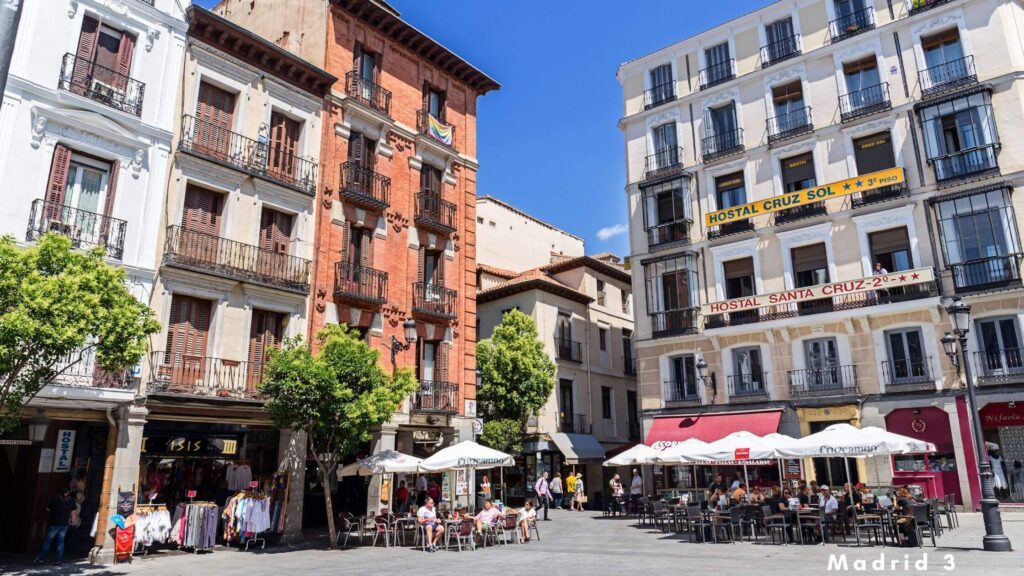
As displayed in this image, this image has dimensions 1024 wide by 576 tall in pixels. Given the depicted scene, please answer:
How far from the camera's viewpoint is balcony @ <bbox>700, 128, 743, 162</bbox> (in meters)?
29.8

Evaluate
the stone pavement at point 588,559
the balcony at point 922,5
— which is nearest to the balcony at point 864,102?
the balcony at point 922,5

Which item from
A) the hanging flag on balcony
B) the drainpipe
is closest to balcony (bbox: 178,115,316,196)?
the hanging flag on balcony

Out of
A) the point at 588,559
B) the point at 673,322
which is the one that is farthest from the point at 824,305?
the point at 588,559

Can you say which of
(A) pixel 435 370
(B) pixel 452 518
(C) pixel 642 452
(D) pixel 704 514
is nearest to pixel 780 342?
(C) pixel 642 452

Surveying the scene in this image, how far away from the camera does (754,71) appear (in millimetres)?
29922

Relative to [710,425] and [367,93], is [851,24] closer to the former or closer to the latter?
[710,425]

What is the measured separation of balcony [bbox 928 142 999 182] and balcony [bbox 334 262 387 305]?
20363 mm

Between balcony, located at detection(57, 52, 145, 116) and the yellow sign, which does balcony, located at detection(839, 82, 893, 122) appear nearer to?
the yellow sign

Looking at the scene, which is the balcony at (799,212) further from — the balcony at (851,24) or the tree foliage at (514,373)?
the tree foliage at (514,373)

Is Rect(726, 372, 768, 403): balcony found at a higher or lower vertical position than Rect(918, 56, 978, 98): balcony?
lower

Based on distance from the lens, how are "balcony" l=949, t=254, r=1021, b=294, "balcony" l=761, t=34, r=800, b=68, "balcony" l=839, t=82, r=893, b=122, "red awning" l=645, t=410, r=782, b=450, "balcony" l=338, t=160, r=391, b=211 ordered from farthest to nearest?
"balcony" l=761, t=34, r=800, b=68 → "balcony" l=839, t=82, r=893, b=122 → "red awning" l=645, t=410, r=782, b=450 → "balcony" l=338, t=160, r=391, b=211 → "balcony" l=949, t=254, r=1021, b=294

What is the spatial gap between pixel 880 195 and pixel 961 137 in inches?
127

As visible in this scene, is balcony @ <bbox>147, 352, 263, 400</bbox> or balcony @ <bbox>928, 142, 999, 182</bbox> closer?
balcony @ <bbox>147, 352, 263, 400</bbox>

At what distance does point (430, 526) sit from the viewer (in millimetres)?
17375
